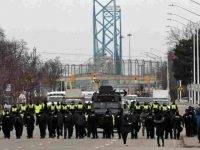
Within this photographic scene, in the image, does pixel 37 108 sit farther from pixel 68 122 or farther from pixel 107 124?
pixel 107 124

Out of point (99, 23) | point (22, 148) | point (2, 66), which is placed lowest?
point (22, 148)

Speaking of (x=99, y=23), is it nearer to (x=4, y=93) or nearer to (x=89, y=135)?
(x=4, y=93)

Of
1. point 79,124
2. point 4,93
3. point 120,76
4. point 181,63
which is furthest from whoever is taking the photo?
point 120,76

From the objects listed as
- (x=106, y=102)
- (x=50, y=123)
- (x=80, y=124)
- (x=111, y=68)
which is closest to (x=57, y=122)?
(x=50, y=123)

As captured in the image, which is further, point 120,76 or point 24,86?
point 120,76

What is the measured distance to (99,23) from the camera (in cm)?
19925

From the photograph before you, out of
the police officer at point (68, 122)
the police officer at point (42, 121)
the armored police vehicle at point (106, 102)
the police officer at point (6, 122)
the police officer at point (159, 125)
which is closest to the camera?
the police officer at point (159, 125)

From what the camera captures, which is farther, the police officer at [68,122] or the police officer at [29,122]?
the police officer at [29,122]

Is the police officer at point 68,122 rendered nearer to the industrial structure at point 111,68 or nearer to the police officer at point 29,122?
the police officer at point 29,122

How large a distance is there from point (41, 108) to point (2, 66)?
160 feet

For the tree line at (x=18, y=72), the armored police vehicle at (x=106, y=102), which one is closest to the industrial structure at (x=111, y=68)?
the tree line at (x=18, y=72)

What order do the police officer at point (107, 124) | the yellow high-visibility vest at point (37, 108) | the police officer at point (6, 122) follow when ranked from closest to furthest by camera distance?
the police officer at point (107, 124), the police officer at point (6, 122), the yellow high-visibility vest at point (37, 108)

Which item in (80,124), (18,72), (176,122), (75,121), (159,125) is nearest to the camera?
(159,125)

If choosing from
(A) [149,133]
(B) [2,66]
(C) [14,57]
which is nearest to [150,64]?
(C) [14,57]
